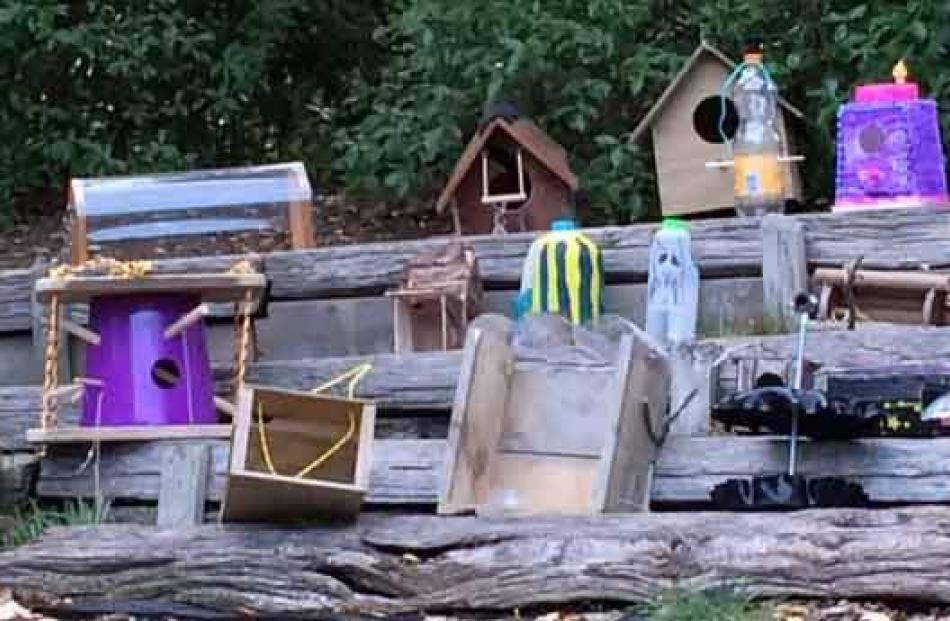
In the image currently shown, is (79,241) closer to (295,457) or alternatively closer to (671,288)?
(295,457)

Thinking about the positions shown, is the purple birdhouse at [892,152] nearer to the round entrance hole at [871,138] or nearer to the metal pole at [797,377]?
the round entrance hole at [871,138]

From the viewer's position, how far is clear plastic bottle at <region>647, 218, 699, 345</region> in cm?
504

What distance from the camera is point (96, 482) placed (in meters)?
5.10

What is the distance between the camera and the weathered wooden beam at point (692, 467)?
4312 mm

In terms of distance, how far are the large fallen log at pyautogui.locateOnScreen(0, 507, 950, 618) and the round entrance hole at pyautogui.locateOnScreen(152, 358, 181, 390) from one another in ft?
2.61

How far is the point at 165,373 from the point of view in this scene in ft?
16.6

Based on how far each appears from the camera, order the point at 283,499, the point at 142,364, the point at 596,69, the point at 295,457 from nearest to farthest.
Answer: the point at 283,499 → the point at 295,457 → the point at 142,364 → the point at 596,69

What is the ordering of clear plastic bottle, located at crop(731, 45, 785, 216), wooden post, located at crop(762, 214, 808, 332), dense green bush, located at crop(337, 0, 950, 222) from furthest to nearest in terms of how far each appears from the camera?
1. dense green bush, located at crop(337, 0, 950, 222)
2. clear plastic bottle, located at crop(731, 45, 785, 216)
3. wooden post, located at crop(762, 214, 808, 332)

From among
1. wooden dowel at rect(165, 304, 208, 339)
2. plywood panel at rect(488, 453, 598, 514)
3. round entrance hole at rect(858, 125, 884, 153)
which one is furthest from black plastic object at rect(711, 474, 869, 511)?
wooden dowel at rect(165, 304, 208, 339)

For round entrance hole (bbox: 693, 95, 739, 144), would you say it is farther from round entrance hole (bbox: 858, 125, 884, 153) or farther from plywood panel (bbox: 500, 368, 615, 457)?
plywood panel (bbox: 500, 368, 615, 457)

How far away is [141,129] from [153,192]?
1.62m

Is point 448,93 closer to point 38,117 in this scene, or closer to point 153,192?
point 153,192

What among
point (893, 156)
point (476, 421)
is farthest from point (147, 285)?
point (893, 156)

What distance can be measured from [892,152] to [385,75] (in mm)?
2437
